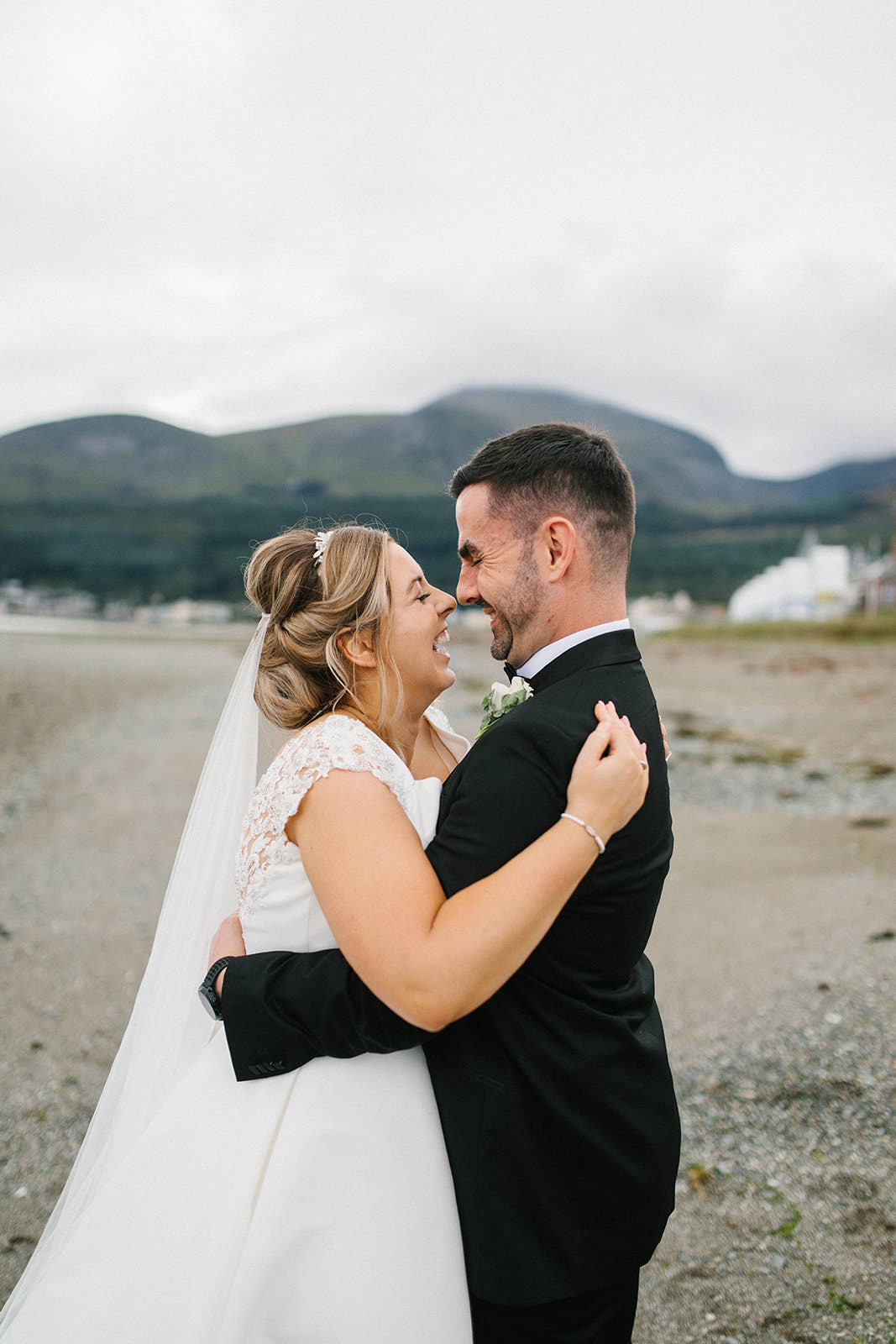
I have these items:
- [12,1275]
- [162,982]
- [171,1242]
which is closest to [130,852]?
[12,1275]

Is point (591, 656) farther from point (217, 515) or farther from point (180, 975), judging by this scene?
point (217, 515)

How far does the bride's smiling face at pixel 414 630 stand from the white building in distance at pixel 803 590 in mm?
70460

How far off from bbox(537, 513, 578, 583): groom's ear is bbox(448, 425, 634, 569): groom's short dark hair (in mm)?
44

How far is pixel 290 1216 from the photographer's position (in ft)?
7.10

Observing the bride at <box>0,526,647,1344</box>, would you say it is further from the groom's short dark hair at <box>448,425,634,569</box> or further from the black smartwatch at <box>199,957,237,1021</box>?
the groom's short dark hair at <box>448,425,634,569</box>

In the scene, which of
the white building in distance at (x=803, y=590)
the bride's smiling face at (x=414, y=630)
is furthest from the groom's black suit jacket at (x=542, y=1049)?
the white building in distance at (x=803, y=590)

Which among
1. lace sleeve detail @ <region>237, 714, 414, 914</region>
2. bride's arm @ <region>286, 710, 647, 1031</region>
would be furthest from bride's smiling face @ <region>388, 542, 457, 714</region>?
bride's arm @ <region>286, 710, 647, 1031</region>

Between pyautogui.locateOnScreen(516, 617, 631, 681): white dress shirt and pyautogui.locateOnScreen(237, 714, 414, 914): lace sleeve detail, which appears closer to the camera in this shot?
pyautogui.locateOnScreen(237, 714, 414, 914): lace sleeve detail

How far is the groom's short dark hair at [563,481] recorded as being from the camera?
2.53m

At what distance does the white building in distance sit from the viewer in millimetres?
70562

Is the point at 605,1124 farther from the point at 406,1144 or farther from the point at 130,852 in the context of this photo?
the point at 130,852

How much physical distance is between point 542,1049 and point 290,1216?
0.75 m

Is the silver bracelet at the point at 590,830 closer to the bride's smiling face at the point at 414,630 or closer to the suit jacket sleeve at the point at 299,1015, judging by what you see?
the suit jacket sleeve at the point at 299,1015

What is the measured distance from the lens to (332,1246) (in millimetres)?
2193
